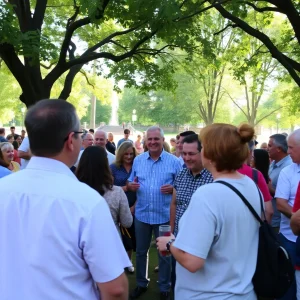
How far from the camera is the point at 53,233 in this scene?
58.1 inches

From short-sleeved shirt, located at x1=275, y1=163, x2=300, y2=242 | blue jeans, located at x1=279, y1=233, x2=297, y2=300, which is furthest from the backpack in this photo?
short-sleeved shirt, located at x1=275, y1=163, x2=300, y2=242

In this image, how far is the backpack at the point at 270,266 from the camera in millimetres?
2117

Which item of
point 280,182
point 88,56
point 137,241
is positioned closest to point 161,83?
point 88,56

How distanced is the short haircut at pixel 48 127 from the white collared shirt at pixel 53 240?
0.12 metres

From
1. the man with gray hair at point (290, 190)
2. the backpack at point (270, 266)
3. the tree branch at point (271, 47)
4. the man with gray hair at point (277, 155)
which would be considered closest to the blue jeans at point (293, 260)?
the man with gray hair at point (290, 190)

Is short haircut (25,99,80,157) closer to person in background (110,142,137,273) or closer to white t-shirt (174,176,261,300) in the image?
white t-shirt (174,176,261,300)

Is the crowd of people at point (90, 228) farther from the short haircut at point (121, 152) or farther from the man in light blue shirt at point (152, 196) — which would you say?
the short haircut at point (121, 152)

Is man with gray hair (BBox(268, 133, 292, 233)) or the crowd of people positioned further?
man with gray hair (BBox(268, 133, 292, 233))

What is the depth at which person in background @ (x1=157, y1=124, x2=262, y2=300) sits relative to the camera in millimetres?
1990

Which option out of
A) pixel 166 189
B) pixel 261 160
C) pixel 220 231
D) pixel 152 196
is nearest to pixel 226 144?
pixel 220 231

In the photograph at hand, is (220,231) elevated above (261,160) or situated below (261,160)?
below

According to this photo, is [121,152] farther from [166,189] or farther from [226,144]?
[226,144]

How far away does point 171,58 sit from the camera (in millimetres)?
13938

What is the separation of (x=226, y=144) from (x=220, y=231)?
1.56ft
